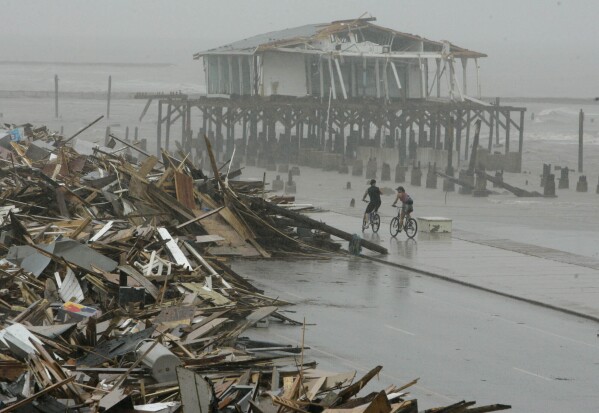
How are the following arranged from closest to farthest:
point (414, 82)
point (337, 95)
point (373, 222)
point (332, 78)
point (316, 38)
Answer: point (373, 222)
point (316, 38)
point (332, 78)
point (337, 95)
point (414, 82)

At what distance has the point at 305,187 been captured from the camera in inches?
2212

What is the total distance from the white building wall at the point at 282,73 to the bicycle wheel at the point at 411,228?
41949 mm

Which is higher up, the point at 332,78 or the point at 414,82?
the point at 332,78

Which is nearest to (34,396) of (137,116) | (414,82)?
(414,82)

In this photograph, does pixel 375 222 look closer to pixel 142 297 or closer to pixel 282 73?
pixel 142 297

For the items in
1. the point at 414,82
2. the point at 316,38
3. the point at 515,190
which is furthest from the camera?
the point at 414,82

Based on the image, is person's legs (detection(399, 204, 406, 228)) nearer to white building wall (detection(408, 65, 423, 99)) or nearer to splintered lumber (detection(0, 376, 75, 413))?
splintered lumber (detection(0, 376, 75, 413))

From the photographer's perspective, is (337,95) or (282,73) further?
(337,95)

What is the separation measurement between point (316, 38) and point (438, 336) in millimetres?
54485

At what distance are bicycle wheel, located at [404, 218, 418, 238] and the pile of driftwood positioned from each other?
352cm

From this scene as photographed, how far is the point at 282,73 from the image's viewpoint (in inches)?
2950

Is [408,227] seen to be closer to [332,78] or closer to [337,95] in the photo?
[332,78]

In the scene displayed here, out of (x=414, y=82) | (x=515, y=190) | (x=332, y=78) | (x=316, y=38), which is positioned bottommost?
(x=515, y=190)

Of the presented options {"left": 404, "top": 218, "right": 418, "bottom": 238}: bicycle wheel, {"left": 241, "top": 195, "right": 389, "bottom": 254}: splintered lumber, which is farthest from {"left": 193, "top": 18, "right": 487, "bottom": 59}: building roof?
{"left": 241, "top": 195, "right": 389, "bottom": 254}: splintered lumber
